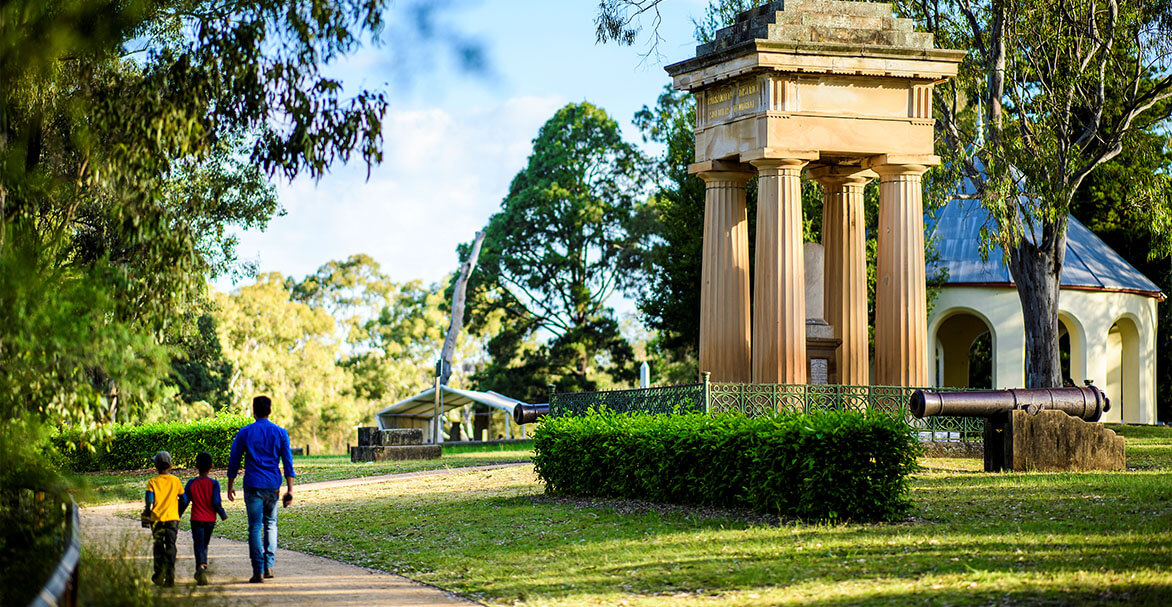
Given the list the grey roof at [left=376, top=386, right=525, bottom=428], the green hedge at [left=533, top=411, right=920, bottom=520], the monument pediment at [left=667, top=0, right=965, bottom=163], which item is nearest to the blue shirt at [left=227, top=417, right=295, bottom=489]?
the green hedge at [left=533, top=411, right=920, bottom=520]

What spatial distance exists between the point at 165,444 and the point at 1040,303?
21.4 m

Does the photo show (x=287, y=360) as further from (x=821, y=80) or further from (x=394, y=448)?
(x=821, y=80)

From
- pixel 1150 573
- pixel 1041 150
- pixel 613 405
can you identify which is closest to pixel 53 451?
pixel 1150 573

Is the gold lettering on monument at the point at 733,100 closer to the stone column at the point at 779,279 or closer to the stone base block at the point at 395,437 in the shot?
the stone column at the point at 779,279

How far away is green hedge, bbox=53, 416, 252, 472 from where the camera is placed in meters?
28.4

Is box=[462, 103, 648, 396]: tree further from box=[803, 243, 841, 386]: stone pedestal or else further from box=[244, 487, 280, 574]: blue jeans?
box=[244, 487, 280, 574]: blue jeans

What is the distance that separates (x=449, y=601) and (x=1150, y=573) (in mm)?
5779

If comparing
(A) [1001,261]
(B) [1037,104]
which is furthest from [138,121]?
(A) [1001,261]

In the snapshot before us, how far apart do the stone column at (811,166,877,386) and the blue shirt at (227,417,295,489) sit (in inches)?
Result: 612

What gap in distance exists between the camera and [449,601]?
1020 centimetres

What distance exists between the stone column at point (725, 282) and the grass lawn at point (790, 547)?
237 inches

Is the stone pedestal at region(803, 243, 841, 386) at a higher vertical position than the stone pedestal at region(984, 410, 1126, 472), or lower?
higher

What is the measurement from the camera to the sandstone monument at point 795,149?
878 inches

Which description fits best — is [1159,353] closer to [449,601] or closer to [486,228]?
[486,228]
